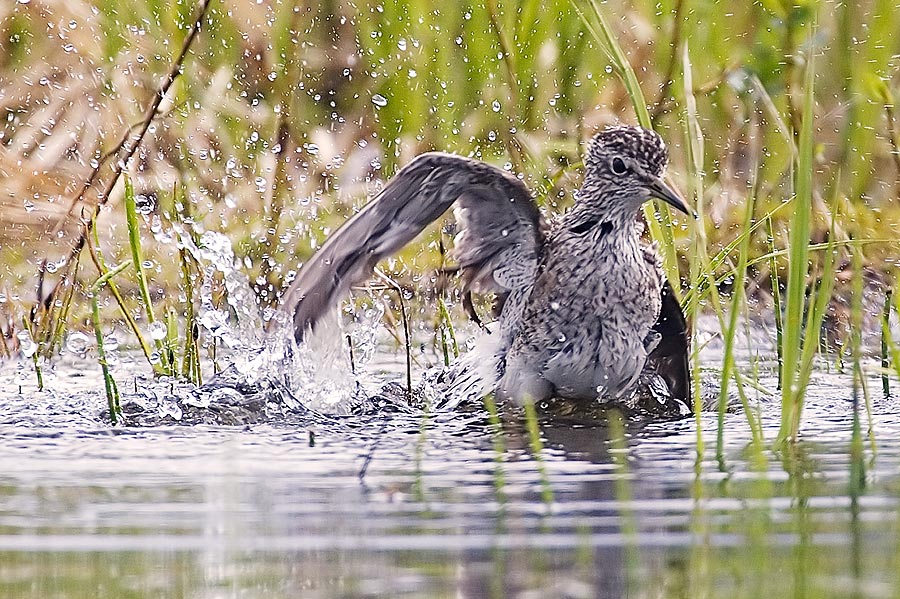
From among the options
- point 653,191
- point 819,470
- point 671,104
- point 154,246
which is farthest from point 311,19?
point 819,470

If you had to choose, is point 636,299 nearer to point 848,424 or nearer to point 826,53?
point 848,424

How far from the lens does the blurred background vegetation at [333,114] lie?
6.86 m

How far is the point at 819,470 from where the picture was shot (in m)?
3.70

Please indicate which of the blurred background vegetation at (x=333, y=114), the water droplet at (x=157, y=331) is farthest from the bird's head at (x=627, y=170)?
the water droplet at (x=157, y=331)

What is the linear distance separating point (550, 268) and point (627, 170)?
435 millimetres

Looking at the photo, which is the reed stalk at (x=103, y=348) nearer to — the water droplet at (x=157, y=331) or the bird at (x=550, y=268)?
the water droplet at (x=157, y=331)

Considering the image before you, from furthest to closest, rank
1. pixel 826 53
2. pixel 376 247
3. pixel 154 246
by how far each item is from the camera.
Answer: pixel 154 246, pixel 826 53, pixel 376 247

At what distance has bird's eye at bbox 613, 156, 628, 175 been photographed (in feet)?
18.1

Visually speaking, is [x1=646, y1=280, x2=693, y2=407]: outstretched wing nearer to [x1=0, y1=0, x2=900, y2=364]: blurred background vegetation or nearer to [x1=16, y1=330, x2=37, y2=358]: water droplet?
[x1=0, y1=0, x2=900, y2=364]: blurred background vegetation

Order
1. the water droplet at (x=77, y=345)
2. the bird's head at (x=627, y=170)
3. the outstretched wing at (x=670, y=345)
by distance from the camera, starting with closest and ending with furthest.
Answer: the bird's head at (x=627, y=170) < the outstretched wing at (x=670, y=345) < the water droplet at (x=77, y=345)

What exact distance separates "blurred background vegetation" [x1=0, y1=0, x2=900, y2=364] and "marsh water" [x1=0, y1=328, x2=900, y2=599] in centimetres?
227

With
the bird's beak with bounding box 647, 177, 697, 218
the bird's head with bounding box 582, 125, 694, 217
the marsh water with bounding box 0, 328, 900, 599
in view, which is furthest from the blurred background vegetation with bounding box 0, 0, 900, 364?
the marsh water with bounding box 0, 328, 900, 599

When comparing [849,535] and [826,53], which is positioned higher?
[826,53]

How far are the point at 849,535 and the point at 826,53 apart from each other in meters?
4.31
